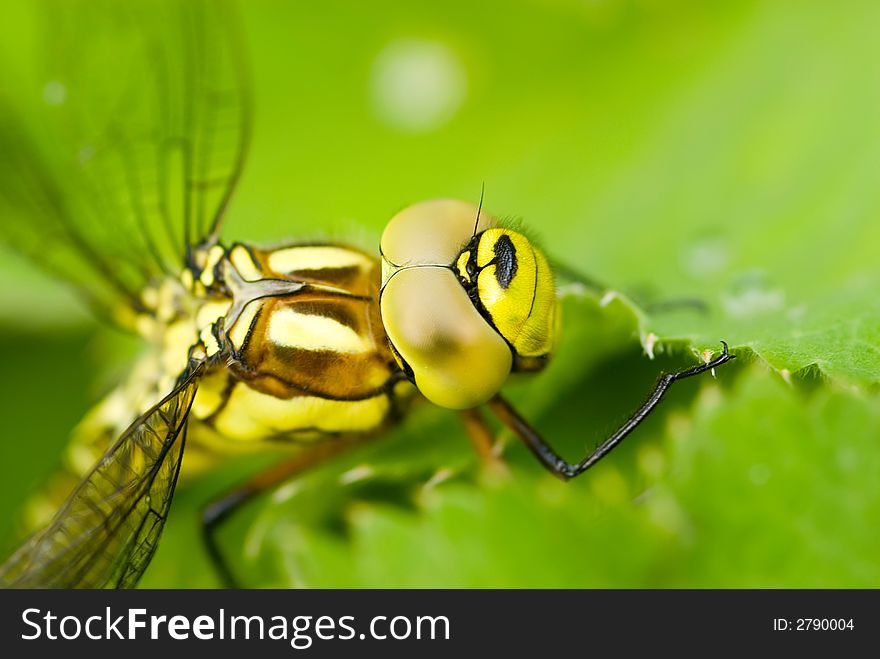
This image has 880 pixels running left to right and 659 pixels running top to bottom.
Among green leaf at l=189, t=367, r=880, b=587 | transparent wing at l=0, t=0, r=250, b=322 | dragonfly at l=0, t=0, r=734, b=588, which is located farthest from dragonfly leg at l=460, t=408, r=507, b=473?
transparent wing at l=0, t=0, r=250, b=322

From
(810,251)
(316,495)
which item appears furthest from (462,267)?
(810,251)

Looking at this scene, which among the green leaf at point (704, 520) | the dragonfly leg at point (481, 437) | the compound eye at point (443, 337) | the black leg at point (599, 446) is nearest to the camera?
the green leaf at point (704, 520)

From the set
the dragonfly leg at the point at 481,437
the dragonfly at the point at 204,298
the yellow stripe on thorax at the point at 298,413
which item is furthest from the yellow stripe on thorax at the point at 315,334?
the dragonfly leg at the point at 481,437

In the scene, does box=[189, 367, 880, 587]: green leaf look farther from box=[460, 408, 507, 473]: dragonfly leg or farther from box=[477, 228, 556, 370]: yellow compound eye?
box=[460, 408, 507, 473]: dragonfly leg

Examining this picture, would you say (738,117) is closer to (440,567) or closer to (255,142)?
(255,142)

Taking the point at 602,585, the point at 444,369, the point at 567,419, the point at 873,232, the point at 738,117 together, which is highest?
the point at 738,117

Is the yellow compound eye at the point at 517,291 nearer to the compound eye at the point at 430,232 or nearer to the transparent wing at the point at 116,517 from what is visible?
the compound eye at the point at 430,232

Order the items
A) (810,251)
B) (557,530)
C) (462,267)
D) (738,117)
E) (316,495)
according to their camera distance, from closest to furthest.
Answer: (557,530) → (462,267) → (316,495) → (810,251) → (738,117)
